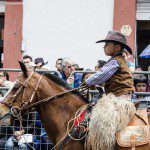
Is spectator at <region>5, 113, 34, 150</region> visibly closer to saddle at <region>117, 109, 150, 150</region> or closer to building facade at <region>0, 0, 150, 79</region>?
saddle at <region>117, 109, 150, 150</region>

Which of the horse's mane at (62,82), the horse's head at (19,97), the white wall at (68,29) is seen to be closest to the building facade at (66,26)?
the white wall at (68,29)

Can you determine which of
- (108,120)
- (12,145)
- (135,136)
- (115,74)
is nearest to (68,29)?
(12,145)

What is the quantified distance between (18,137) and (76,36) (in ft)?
16.6

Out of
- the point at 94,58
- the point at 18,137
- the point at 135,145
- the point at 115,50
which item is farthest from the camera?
the point at 94,58

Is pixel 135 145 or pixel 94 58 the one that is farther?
pixel 94 58

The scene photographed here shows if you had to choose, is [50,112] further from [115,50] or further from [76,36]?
[76,36]

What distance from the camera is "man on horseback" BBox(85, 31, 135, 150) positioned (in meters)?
7.55

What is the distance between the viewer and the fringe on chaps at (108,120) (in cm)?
753

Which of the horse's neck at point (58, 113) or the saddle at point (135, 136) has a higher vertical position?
the horse's neck at point (58, 113)

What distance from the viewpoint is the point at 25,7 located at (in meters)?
14.9

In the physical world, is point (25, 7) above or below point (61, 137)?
above

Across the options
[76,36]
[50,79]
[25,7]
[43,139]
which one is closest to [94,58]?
[76,36]

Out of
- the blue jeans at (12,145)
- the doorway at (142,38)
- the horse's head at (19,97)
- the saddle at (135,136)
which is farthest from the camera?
the doorway at (142,38)

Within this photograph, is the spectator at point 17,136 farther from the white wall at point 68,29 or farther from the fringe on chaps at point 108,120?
the white wall at point 68,29
